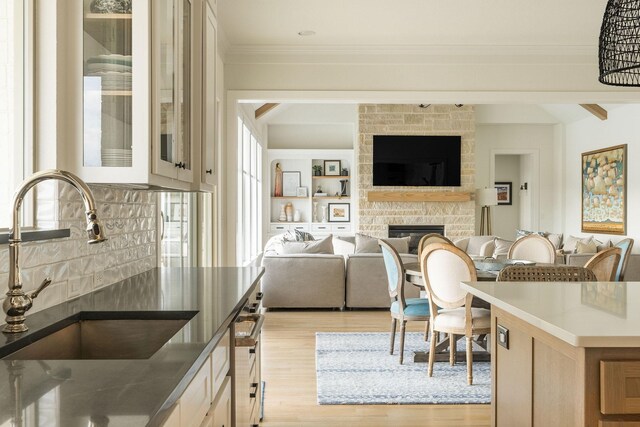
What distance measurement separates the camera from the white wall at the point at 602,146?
27.8 feet

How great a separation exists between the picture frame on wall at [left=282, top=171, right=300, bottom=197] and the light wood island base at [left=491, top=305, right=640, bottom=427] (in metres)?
8.83

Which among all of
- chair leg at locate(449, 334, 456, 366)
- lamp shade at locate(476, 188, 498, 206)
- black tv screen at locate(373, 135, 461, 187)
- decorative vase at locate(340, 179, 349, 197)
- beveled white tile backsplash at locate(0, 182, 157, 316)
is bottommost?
chair leg at locate(449, 334, 456, 366)

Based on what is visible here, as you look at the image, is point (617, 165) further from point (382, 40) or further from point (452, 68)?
point (382, 40)

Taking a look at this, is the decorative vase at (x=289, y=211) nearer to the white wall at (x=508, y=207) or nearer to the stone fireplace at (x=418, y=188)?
the stone fireplace at (x=418, y=188)

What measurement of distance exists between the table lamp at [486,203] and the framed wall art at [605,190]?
157 centimetres

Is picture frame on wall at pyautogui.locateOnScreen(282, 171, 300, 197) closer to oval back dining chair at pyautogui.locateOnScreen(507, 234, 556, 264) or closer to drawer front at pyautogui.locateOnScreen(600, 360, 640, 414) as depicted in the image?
oval back dining chair at pyautogui.locateOnScreen(507, 234, 556, 264)

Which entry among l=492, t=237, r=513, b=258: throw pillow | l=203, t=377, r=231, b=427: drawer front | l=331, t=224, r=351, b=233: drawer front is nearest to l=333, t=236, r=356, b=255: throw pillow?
l=492, t=237, r=513, b=258: throw pillow

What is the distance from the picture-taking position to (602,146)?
9.48 metres

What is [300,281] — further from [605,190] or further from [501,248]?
[605,190]

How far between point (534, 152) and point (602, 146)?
1723 mm

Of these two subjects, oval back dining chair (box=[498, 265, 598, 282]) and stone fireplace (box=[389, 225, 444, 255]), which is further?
stone fireplace (box=[389, 225, 444, 255])

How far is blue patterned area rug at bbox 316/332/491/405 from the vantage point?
11.7ft

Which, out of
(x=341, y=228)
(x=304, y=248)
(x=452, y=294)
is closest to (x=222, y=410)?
(x=452, y=294)

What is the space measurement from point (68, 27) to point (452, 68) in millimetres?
4230
